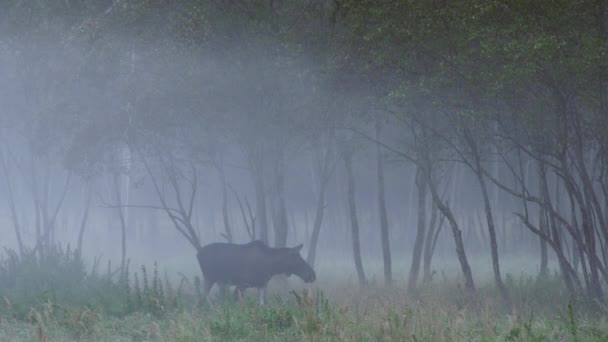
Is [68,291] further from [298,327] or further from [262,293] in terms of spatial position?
[298,327]

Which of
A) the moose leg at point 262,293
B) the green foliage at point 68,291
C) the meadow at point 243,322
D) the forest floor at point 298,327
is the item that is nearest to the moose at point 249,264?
the moose leg at point 262,293

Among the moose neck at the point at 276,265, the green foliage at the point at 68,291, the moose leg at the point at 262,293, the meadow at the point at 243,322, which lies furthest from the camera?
the moose neck at the point at 276,265

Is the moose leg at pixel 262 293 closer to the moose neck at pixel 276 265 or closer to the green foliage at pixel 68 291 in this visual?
the moose neck at pixel 276 265

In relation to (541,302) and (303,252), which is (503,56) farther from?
(303,252)

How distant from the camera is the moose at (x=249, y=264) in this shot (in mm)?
24844

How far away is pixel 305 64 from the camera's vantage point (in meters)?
29.1

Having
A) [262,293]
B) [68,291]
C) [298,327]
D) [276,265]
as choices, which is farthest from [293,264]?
[298,327]

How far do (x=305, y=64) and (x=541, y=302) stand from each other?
11561mm

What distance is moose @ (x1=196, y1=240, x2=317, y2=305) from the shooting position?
81.5 feet

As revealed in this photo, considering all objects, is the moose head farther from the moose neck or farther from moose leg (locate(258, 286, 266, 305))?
moose leg (locate(258, 286, 266, 305))

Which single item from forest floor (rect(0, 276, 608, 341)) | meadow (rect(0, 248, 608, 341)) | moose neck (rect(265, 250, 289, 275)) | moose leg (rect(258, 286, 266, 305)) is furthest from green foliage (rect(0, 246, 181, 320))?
moose neck (rect(265, 250, 289, 275))

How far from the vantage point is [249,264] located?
25.0m

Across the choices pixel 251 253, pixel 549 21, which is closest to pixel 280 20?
pixel 251 253

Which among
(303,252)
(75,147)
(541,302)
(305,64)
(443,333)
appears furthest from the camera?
→ (303,252)
